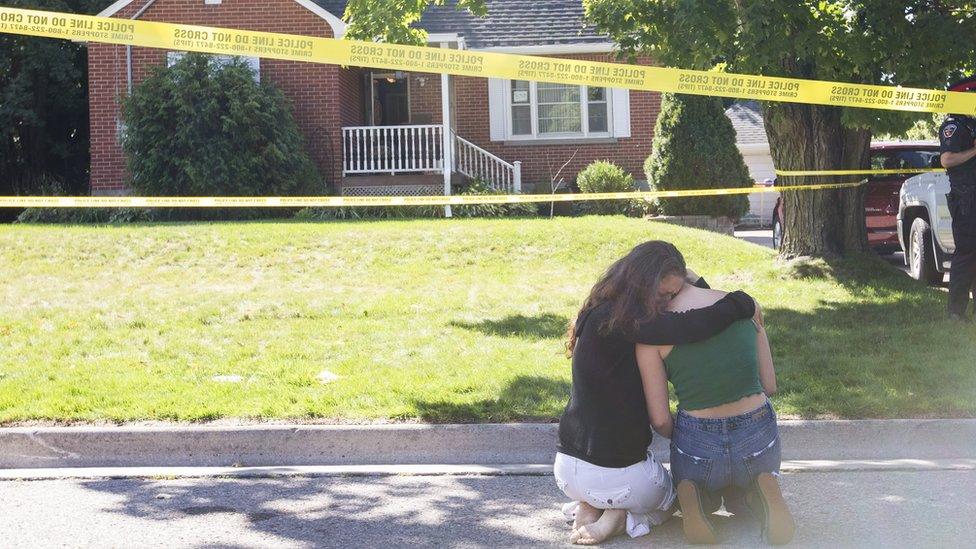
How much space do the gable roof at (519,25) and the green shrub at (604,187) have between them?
3274 mm

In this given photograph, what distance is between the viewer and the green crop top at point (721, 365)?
472 centimetres

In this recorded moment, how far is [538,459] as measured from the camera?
6582mm

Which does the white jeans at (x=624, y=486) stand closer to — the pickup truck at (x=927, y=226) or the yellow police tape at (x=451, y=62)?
the yellow police tape at (x=451, y=62)

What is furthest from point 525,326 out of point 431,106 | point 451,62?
point 431,106

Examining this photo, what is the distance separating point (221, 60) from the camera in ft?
63.9

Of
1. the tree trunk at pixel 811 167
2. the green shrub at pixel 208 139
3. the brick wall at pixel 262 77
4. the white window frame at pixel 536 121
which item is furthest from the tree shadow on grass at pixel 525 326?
the white window frame at pixel 536 121

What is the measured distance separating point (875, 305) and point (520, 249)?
16.7 feet

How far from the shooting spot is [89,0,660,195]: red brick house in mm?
20719

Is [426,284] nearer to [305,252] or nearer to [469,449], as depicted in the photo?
[305,252]

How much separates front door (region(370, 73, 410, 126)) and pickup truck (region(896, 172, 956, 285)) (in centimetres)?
1317

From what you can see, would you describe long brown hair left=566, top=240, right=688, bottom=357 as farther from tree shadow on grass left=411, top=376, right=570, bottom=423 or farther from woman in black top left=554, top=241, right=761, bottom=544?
tree shadow on grass left=411, top=376, right=570, bottom=423

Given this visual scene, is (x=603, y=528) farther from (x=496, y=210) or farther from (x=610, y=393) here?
(x=496, y=210)

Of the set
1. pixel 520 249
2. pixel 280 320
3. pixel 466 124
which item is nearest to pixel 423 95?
pixel 466 124

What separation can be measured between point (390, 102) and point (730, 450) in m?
19.7
